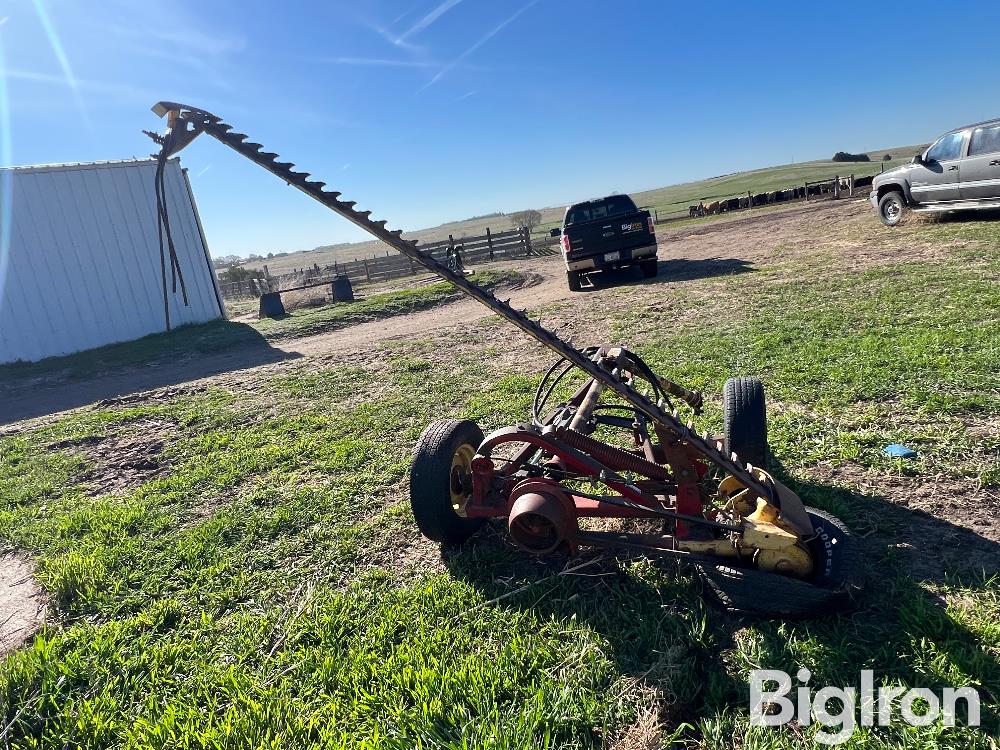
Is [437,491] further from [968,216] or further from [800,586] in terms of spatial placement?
[968,216]

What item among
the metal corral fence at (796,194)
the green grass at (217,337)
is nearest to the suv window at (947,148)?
the green grass at (217,337)

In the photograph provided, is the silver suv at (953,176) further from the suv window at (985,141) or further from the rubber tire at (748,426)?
the rubber tire at (748,426)

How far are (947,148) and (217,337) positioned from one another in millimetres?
16342

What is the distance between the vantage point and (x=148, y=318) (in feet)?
47.4

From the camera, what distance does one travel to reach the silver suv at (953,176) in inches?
448

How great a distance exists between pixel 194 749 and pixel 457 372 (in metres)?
5.36

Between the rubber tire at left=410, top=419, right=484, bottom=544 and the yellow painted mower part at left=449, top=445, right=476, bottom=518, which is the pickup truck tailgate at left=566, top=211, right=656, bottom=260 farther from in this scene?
the rubber tire at left=410, top=419, right=484, bottom=544

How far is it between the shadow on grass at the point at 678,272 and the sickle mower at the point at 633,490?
9.53 m

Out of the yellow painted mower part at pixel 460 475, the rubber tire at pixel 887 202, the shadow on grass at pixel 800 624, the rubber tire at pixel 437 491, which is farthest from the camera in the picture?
the rubber tire at pixel 887 202

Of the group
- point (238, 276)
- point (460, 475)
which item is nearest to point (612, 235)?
point (460, 475)

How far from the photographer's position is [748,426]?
11.0 ft

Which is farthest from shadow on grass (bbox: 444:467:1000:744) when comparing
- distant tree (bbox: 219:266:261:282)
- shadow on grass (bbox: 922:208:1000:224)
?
distant tree (bbox: 219:266:261:282)

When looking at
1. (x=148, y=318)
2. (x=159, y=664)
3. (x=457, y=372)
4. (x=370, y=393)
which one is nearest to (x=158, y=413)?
(x=370, y=393)

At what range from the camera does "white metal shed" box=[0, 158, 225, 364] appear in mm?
12703
